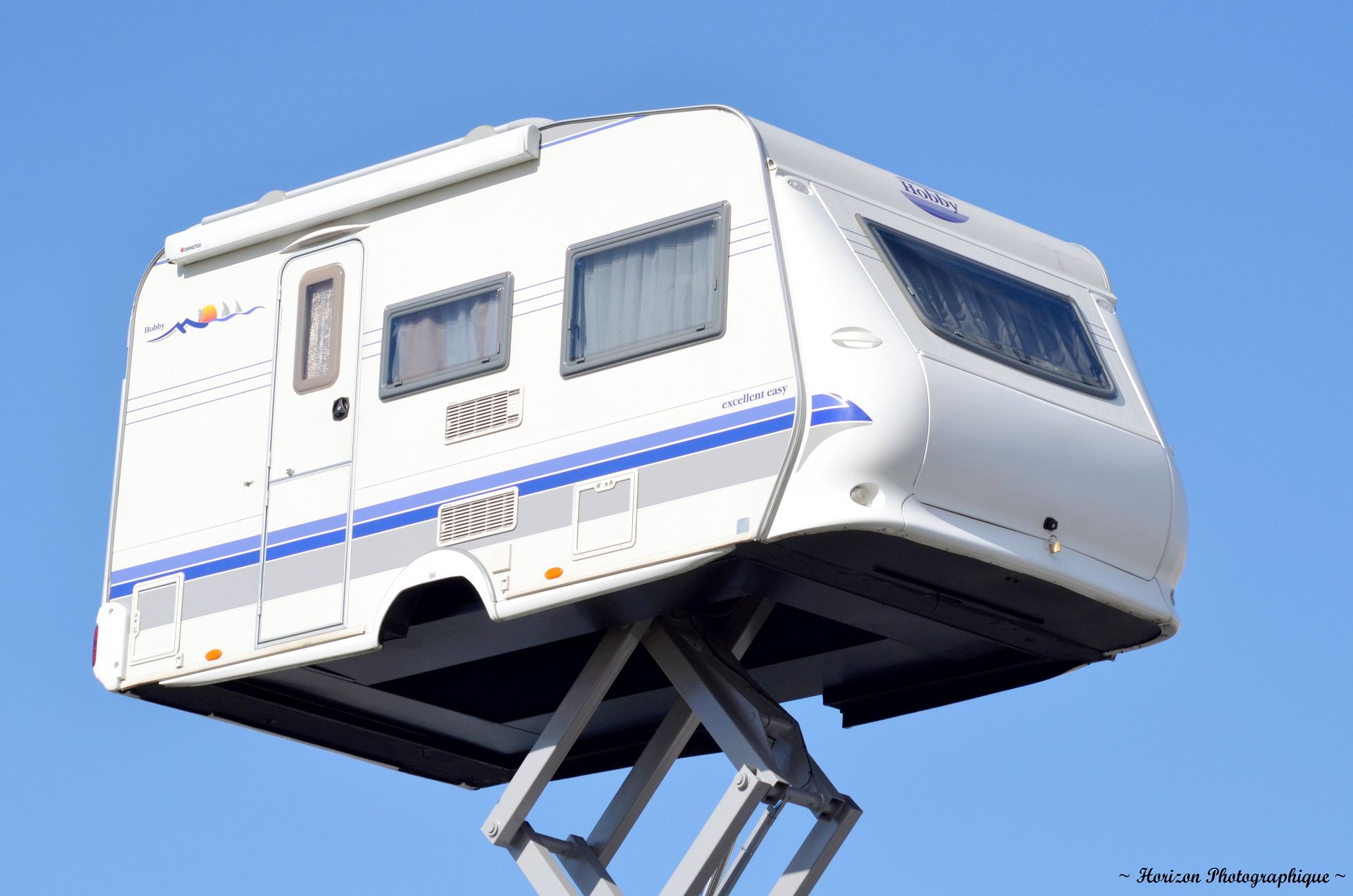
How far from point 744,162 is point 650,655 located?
11.8 feet

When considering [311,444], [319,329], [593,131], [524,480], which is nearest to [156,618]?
[311,444]

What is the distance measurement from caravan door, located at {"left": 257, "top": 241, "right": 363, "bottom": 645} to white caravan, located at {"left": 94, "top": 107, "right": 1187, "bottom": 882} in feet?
0.08

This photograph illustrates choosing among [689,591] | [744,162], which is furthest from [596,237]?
[689,591]

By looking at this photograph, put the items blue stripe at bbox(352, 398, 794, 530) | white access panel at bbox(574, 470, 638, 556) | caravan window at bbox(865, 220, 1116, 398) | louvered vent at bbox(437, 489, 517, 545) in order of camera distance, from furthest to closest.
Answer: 1. louvered vent at bbox(437, 489, 517, 545)
2. caravan window at bbox(865, 220, 1116, 398)
3. white access panel at bbox(574, 470, 638, 556)
4. blue stripe at bbox(352, 398, 794, 530)

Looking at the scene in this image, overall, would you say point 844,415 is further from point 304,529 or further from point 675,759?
point 304,529

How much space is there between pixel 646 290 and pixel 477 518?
170cm

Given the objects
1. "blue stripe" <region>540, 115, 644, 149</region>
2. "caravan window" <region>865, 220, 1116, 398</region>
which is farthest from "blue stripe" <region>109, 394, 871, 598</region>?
"blue stripe" <region>540, 115, 644, 149</region>

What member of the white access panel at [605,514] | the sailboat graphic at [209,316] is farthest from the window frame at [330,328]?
the white access panel at [605,514]

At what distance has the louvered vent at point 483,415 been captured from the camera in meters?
16.0

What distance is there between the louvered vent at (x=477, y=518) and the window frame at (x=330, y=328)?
1438mm

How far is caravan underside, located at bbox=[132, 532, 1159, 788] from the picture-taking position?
1545 centimetres

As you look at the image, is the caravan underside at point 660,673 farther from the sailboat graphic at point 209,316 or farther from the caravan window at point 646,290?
the sailboat graphic at point 209,316

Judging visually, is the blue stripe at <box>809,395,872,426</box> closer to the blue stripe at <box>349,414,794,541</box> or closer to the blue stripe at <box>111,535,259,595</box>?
the blue stripe at <box>349,414,794,541</box>

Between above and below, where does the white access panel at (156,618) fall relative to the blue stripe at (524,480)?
above
